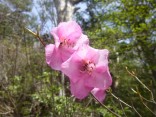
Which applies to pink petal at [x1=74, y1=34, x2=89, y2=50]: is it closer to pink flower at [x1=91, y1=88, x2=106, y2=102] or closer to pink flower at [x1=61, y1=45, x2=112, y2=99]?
pink flower at [x1=61, y1=45, x2=112, y2=99]

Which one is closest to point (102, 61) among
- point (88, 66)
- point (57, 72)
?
point (88, 66)

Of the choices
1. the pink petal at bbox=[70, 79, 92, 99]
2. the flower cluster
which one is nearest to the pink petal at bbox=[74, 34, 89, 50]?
the flower cluster

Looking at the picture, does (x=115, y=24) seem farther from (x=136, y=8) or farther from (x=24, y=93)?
(x=24, y=93)

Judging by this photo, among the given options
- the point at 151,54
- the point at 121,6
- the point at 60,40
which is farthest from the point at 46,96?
the point at 151,54

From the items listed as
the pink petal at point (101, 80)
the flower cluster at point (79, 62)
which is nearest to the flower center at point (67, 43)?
the flower cluster at point (79, 62)

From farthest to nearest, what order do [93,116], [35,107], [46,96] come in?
[35,107] < [93,116] < [46,96]

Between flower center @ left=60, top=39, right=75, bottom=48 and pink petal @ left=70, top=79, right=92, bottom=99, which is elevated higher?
flower center @ left=60, top=39, right=75, bottom=48

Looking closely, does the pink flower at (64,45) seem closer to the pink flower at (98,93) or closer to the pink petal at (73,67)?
the pink petal at (73,67)

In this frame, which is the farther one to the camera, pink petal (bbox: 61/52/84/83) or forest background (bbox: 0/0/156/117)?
forest background (bbox: 0/0/156/117)

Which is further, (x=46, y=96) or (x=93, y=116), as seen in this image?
(x=93, y=116)
